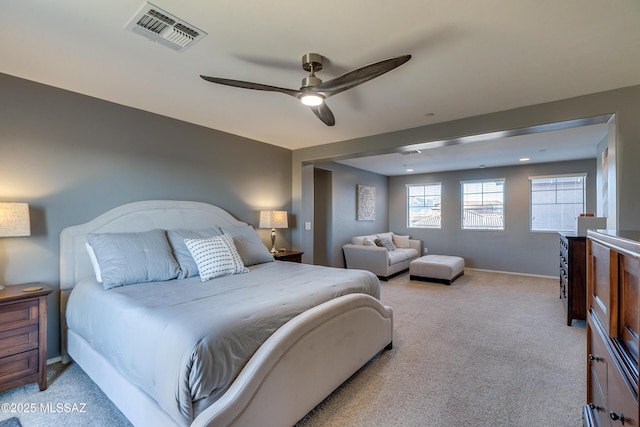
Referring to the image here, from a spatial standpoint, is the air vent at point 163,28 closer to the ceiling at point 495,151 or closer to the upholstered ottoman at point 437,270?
the ceiling at point 495,151

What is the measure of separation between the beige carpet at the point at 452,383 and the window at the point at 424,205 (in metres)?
3.92

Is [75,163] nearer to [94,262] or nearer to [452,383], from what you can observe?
[94,262]

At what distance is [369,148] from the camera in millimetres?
4035

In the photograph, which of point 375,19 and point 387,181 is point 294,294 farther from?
point 387,181

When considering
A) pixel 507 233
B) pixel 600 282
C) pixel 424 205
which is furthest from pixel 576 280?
pixel 424 205

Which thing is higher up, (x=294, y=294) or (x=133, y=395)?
(x=294, y=294)

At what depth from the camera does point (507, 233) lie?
6523 mm

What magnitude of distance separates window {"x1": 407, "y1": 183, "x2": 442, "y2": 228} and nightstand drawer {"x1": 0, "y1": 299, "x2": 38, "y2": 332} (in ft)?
23.8

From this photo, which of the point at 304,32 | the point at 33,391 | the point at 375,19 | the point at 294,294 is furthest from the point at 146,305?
the point at 375,19

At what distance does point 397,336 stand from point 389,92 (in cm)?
240

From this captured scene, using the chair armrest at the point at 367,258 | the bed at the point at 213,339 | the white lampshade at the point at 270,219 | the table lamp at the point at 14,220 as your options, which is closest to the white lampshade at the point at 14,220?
the table lamp at the point at 14,220

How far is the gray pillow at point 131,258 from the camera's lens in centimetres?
233

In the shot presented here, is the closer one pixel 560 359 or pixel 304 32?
pixel 304 32

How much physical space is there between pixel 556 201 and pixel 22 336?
8.00 metres
